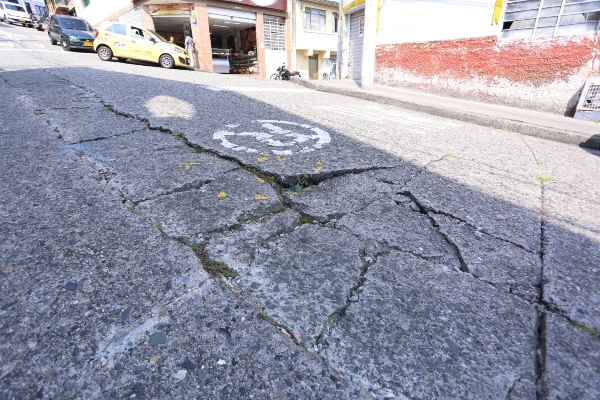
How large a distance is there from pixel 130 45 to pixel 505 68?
12274 mm

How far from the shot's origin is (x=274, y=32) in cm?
1877

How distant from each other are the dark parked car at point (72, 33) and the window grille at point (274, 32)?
364 inches

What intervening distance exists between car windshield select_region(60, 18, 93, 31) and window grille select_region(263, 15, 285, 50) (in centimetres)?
→ 928

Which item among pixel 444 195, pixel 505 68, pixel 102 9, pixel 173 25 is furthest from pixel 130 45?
pixel 102 9

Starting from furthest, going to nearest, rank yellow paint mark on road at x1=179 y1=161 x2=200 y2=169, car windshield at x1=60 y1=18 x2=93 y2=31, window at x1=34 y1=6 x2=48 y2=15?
1. window at x1=34 y1=6 x2=48 y2=15
2. car windshield at x1=60 y1=18 x2=93 y2=31
3. yellow paint mark on road at x1=179 y1=161 x2=200 y2=169

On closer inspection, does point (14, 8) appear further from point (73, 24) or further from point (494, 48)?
point (494, 48)

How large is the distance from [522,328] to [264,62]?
19962mm

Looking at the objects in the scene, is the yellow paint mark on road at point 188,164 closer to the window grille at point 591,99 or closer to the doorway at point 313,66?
the window grille at point 591,99

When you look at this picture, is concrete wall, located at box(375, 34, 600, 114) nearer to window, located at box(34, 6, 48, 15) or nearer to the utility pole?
the utility pole

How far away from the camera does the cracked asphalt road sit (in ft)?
3.22

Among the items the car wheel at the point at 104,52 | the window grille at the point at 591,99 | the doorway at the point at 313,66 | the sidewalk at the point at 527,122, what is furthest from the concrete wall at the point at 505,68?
the doorway at the point at 313,66

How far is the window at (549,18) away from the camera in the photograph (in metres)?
5.69

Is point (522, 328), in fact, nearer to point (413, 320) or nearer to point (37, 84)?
point (413, 320)

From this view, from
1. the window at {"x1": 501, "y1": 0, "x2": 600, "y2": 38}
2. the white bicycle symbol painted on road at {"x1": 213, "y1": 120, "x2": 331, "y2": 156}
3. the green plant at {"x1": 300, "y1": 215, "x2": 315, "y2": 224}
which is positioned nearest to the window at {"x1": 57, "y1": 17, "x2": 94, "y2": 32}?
the white bicycle symbol painted on road at {"x1": 213, "y1": 120, "x2": 331, "y2": 156}
